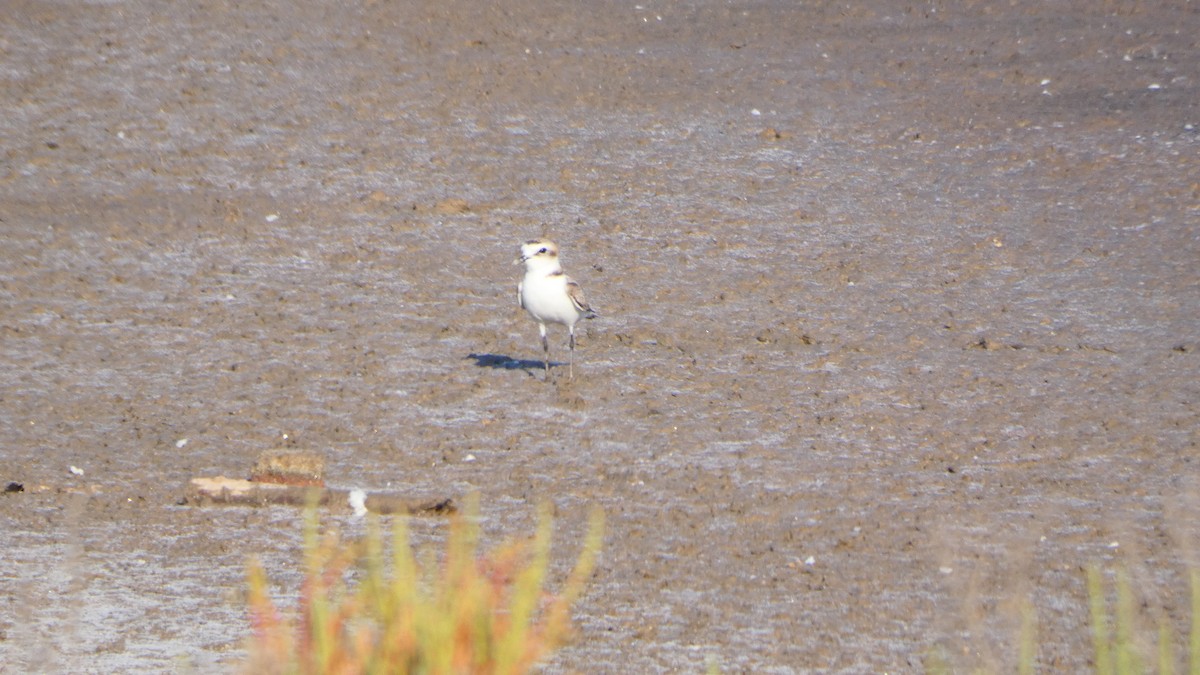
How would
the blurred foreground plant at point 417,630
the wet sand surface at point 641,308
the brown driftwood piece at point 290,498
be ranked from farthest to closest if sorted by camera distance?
the brown driftwood piece at point 290,498 → the wet sand surface at point 641,308 → the blurred foreground plant at point 417,630

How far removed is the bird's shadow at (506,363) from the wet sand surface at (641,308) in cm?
3

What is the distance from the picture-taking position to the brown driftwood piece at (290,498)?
6652mm

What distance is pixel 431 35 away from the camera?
14891 mm

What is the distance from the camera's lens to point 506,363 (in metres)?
9.00

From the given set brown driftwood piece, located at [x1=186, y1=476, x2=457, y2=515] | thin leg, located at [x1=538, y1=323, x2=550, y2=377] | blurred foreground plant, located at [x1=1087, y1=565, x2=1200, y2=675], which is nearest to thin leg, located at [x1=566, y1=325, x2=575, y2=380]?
thin leg, located at [x1=538, y1=323, x2=550, y2=377]

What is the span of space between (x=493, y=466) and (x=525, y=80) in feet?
23.0

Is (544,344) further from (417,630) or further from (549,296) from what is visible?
(417,630)

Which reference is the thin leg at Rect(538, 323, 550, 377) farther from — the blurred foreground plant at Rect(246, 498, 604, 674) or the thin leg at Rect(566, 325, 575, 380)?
the blurred foreground plant at Rect(246, 498, 604, 674)

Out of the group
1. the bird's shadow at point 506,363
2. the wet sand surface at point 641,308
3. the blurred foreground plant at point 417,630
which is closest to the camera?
the blurred foreground plant at point 417,630

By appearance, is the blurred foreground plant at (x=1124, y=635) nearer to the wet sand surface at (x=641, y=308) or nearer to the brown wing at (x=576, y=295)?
the wet sand surface at (x=641, y=308)

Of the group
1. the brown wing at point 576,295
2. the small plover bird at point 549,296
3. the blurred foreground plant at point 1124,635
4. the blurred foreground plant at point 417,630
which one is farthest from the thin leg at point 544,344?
the blurred foreground plant at point 417,630

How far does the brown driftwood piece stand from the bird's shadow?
82.6 inches

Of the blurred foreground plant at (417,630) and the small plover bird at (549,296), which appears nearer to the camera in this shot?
the blurred foreground plant at (417,630)

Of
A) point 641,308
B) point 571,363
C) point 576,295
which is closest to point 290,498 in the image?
point 571,363
